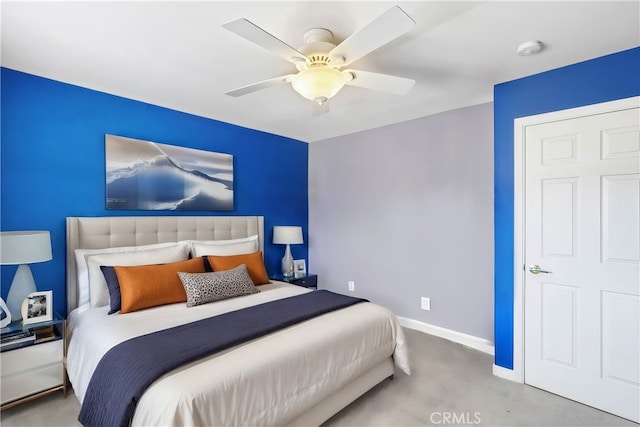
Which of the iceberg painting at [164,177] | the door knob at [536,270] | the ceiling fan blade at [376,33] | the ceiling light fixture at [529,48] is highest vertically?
the ceiling light fixture at [529,48]

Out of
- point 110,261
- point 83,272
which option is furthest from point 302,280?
point 83,272

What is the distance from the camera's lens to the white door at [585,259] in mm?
2043

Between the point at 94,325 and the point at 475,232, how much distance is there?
10.9 ft

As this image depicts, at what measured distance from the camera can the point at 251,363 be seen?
5.08ft

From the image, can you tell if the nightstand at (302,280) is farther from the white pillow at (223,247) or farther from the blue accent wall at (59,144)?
the blue accent wall at (59,144)

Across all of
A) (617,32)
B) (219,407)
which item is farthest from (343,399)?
(617,32)

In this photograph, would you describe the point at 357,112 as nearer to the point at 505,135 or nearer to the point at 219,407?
the point at 505,135

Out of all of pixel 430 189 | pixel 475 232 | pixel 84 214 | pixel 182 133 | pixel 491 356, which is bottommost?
pixel 491 356

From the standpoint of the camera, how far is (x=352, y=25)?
1.77m

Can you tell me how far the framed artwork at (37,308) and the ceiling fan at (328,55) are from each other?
1975 millimetres

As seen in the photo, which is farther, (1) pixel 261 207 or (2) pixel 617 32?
(1) pixel 261 207

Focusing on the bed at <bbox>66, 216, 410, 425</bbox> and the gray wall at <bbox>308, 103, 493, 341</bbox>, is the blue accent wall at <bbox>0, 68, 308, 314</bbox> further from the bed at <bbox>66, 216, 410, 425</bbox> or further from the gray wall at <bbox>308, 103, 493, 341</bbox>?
the gray wall at <bbox>308, 103, 493, 341</bbox>

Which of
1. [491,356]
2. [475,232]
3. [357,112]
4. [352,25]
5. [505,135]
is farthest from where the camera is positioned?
[357,112]

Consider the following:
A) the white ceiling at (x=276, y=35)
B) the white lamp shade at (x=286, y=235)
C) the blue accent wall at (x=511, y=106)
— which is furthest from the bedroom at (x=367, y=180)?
the white lamp shade at (x=286, y=235)
